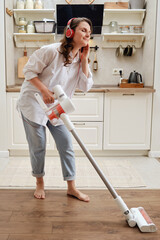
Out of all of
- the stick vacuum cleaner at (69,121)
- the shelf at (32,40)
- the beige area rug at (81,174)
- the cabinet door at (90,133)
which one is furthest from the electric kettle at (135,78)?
the stick vacuum cleaner at (69,121)

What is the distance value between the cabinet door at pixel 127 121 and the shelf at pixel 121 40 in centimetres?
81

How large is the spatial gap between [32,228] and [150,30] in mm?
2513

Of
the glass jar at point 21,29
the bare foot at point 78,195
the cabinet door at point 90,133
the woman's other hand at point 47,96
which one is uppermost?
the glass jar at point 21,29

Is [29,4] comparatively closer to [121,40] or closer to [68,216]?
[121,40]

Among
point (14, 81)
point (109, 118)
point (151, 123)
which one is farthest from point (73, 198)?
point (14, 81)

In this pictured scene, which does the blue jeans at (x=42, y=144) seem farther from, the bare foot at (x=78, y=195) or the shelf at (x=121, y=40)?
the shelf at (x=121, y=40)

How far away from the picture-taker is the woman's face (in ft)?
5.41

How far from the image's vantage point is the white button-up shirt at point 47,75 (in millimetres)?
1732

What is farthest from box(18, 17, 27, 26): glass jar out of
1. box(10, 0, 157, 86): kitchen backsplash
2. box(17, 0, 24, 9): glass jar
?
box(10, 0, 157, 86): kitchen backsplash

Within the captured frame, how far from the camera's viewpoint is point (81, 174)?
2.55 metres

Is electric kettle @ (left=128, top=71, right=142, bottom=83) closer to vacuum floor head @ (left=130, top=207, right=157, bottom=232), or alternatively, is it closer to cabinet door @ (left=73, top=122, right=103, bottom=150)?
cabinet door @ (left=73, top=122, right=103, bottom=150)

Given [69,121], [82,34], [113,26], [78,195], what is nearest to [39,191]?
[78,195]

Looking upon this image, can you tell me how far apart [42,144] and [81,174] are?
0.73m

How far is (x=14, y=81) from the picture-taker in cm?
353
